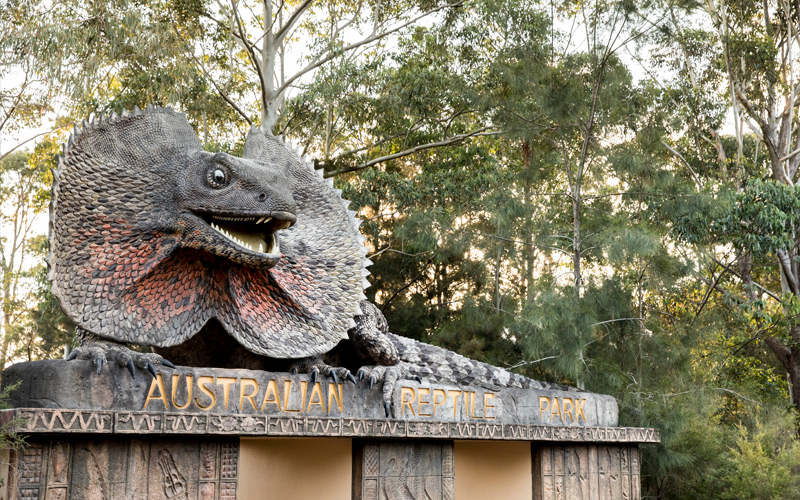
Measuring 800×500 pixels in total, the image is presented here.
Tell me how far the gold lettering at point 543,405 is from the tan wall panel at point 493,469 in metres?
0.34

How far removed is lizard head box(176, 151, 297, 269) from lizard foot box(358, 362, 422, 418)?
110cm

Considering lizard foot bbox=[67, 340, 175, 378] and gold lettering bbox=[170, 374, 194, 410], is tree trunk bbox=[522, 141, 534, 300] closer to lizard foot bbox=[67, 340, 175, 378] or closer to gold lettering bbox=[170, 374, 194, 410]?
gold lettering bbox=[170, 374, 194, 410]

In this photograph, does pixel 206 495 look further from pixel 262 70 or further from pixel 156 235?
pixel 262 70

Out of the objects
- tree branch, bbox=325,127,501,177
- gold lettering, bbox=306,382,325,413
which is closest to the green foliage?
tree branch, bbox=325,127,501,177

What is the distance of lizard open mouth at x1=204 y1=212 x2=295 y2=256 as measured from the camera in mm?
4551

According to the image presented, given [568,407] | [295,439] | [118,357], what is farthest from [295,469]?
[568,407]

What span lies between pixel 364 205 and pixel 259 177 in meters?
6.91

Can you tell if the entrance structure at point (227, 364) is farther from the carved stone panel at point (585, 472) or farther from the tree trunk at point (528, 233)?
the tree trunk at point (528, 233)

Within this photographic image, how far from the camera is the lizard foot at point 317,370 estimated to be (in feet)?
16.2

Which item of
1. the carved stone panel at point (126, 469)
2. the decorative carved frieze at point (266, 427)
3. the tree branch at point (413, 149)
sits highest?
the tree branch at point (413, 149)

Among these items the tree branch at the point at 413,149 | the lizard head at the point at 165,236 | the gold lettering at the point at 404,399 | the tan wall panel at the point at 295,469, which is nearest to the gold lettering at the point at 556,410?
the gold lettering at the point at 404,399

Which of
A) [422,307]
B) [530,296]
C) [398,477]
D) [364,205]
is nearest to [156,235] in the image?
[398,477]

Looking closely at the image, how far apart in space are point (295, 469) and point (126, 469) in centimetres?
144

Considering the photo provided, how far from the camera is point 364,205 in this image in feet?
37.5
